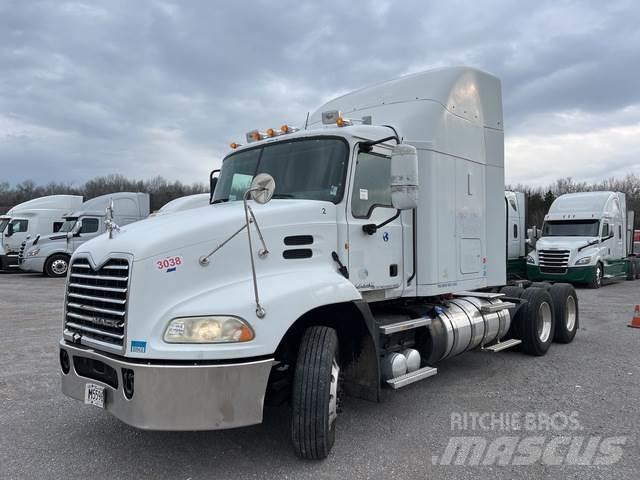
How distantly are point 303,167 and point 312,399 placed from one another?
7.26 feet

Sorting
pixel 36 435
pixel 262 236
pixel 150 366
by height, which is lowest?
pixel 36 435

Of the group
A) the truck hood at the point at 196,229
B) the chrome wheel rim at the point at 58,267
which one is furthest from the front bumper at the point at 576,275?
the chrome wheel rim at the point at 58,267

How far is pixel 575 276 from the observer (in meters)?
18.5

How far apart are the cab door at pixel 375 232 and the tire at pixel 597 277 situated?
15503 mm

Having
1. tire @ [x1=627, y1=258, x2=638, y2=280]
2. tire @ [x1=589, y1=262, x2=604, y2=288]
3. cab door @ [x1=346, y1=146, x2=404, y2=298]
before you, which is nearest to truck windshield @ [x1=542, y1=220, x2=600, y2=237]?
tire @ [x1=589, y1=262, x2=604, y2=288]

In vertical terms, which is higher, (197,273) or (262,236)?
(262,236)

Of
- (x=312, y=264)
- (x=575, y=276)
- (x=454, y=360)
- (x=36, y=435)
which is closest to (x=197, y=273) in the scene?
(x=312, y=264)

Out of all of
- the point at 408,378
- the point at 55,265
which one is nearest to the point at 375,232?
the point at 408,378

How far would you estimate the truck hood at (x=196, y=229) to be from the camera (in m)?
3.85

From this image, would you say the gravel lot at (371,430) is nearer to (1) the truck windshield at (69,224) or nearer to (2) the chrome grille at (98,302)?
(2) the chrome grille at (98,302)

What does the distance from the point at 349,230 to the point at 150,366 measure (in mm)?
2165

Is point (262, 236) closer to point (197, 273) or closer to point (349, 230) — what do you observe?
point (197, 273)

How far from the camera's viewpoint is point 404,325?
5.26 metres

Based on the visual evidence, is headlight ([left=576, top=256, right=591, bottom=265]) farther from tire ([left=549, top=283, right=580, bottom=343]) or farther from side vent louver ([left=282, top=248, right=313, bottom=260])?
side vent louver ([left=282, top=248, right=313, bottom=260])
